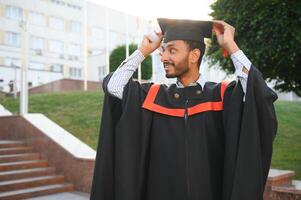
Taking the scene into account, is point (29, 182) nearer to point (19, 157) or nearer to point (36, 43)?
point (19, 157)

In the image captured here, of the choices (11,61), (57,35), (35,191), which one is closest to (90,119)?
(35,191)

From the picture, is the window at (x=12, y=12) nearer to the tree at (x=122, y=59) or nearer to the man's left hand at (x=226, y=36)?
the tree at (x=122, y=59)

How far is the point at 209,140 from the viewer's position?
2695 millimetres

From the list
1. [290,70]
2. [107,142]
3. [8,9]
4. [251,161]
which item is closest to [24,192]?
[107,142]

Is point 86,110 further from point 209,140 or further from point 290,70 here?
point 209,140

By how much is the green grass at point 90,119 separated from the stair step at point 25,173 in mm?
1761

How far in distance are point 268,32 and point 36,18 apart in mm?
38783

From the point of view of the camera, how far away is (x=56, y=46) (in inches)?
1836

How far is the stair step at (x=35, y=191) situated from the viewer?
7316 mm

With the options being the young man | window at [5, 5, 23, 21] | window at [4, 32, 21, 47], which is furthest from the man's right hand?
window at [5, 5, 23, 21]

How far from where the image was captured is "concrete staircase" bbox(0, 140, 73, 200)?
762 cm

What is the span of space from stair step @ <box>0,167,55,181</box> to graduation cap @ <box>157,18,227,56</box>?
6.07 meters

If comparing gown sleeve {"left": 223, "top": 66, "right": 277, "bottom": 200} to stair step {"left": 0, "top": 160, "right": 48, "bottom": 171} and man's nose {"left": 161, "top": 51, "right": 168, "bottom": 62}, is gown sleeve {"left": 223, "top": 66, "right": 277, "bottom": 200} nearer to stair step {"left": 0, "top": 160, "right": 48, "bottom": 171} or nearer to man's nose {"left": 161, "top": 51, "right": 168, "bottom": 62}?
man's nose {"left": 161, "top": 51, "right": 168, "bottom": 62}

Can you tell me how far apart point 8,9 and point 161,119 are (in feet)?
141
